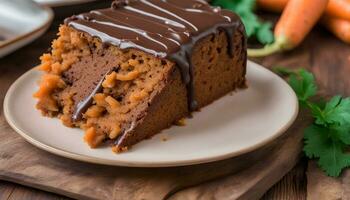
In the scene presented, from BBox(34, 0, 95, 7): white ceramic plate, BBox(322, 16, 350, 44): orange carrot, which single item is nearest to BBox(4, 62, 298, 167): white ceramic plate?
BBox(34, 0, 95, 7): white ceramic plate

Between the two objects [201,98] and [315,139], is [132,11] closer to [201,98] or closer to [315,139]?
[201,98]

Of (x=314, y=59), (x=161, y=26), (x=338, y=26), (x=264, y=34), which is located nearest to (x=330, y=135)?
(x=161, y=26)

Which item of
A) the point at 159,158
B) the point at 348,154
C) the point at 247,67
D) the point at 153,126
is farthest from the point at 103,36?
the point at 348,154

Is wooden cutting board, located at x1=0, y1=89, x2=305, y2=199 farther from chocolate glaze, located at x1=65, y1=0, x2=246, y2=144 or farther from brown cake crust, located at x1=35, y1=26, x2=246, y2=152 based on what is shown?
chocolate glaze, located at x1=65, y1=0, x2=246, y2=144

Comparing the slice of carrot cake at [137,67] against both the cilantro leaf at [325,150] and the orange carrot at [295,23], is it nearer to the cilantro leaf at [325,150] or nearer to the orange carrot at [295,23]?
the cilantro leaf at [325,150]

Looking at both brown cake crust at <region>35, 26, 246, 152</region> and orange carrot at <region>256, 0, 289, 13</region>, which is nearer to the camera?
brown cake crust at <region>35, 26, 246, 152</region>

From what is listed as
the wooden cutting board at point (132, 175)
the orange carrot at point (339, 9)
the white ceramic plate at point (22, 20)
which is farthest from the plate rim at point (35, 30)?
the orange carrot at point (339, 9)

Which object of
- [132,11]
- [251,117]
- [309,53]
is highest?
[132,11]
